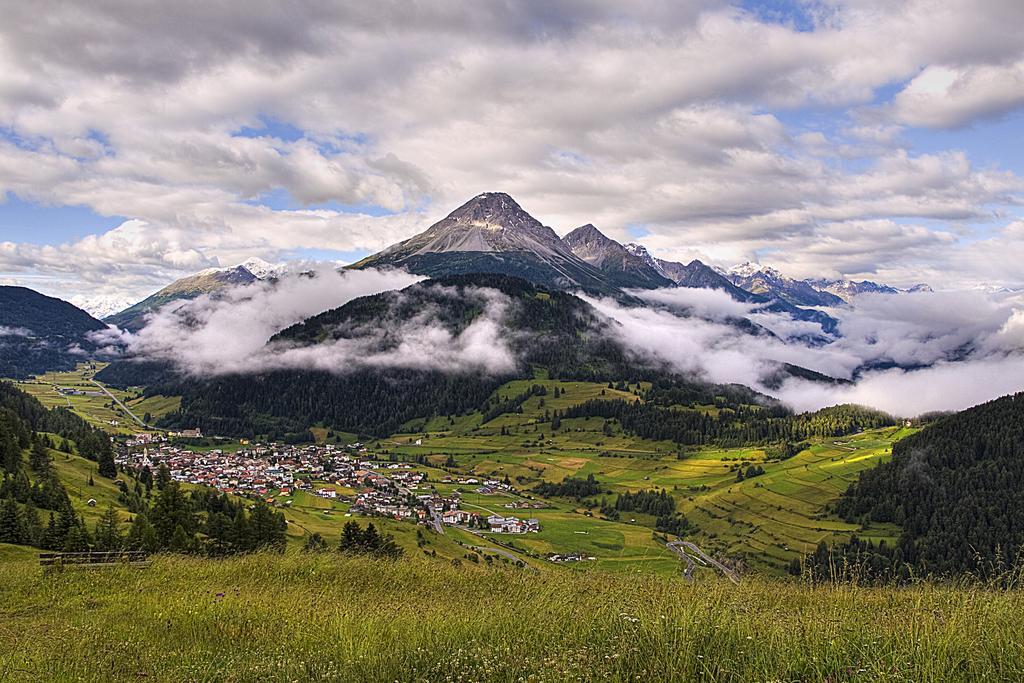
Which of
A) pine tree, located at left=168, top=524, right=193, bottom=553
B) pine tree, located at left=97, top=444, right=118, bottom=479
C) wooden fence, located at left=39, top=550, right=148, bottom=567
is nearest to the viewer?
wooden fence, located at left=39, top=550, right=148, bottom=567

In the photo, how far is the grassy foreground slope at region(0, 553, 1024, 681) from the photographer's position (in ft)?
18.7

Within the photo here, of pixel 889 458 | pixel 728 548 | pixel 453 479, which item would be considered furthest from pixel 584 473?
pixel 889 458

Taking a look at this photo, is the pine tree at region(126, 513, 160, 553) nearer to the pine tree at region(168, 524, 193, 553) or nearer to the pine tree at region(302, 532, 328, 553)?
the pine tree at region(168, 524, 193, 553)

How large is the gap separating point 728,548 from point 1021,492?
72.7m

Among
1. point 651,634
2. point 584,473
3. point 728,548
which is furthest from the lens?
point 584,473

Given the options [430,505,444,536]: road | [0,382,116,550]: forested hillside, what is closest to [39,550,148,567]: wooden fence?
[0,382,116,550]: forested hillside

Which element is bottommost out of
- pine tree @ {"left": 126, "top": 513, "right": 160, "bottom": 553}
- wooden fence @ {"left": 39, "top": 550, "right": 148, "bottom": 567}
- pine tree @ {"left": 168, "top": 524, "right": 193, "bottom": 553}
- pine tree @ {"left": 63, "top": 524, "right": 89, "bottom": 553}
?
pine tree @ {"left": 168, "top": 524, "right": 193, "bottom": 553}

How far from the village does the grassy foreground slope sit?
282 ft

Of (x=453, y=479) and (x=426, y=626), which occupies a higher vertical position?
(x=426, y=626)

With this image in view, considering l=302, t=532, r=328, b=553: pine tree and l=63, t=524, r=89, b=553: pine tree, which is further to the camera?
l=63, t=524, r=89, b=553: pine tree

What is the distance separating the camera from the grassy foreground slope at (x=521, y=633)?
18.7 ft

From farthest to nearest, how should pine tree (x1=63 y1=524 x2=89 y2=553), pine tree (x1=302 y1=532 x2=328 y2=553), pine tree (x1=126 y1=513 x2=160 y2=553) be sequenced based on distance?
pine tree (x1=126 y1=513 x2=160 y2=553), pine tree (x1=63 y1=524 x2=89 y2=553), pine tree (x1=302 y1=532 x2=328 y2=553)

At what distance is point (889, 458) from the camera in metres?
155

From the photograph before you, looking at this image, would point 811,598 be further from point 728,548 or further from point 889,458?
point 889,458
